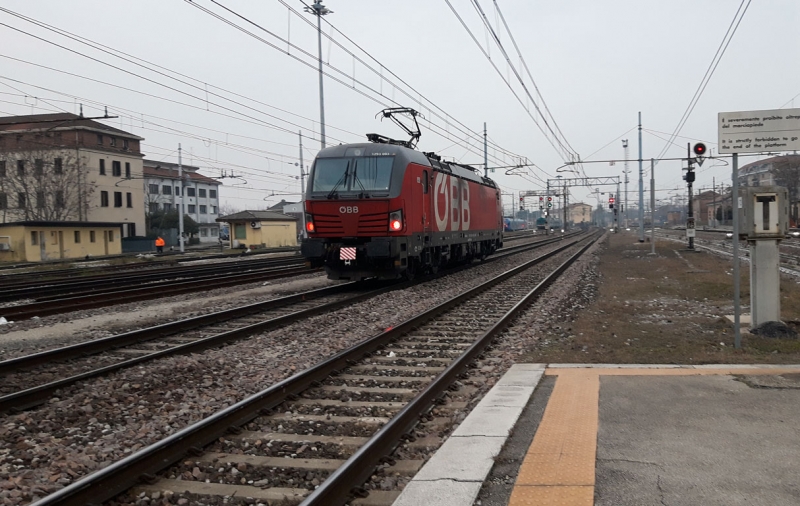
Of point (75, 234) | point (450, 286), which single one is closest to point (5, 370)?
point (450, 286)

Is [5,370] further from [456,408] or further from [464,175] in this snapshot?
[464,175]

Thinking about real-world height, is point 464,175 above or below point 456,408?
above

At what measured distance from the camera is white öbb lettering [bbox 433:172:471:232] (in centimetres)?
1888

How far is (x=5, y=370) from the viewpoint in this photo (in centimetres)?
752

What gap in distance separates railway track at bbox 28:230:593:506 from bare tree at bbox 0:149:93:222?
49.4m

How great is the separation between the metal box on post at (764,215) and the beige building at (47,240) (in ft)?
121

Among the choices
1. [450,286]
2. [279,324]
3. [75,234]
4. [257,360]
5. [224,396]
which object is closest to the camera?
[224,396]

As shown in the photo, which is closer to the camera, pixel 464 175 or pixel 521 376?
pixel 521 376

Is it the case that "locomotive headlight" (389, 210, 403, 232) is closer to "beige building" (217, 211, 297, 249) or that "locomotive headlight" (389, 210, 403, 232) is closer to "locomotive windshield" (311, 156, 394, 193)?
"locomotive windshield" (311, 156, 394, 193)

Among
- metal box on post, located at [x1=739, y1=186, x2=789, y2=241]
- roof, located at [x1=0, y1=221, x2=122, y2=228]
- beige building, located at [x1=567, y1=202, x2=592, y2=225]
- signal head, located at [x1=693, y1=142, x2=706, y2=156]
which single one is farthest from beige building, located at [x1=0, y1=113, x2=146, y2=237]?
beige building, located at [x1=567, y1=202, x2=592, y2=225]

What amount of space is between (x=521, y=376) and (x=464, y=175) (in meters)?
16.4

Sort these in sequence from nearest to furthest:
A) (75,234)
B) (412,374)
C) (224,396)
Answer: (224,396) < (412,374) < (75,234)

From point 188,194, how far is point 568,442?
91.3 m

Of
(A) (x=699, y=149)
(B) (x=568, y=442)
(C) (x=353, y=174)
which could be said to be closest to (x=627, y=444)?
(B) (x=568, y=442)
